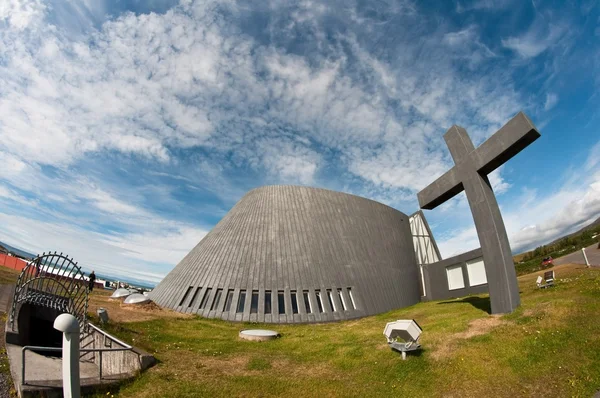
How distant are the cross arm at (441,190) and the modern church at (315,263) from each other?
6cm

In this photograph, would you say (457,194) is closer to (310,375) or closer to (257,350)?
(310,375)

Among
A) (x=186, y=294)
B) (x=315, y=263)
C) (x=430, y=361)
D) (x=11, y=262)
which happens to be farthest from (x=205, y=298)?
(x=11, y=262)

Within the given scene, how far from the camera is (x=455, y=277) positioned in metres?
26.5

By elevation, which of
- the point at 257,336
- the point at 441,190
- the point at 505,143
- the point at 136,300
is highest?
the point at 505,143

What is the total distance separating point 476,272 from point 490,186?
35.8 feet

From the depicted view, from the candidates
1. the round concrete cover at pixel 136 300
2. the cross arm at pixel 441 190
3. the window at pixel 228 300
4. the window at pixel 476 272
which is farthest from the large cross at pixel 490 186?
the round concrete cover at pixel 136 300

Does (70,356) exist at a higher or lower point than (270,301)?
higher

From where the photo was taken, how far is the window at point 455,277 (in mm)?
25798

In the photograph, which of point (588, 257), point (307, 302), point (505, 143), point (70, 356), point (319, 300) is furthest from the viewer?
point (588, 257)

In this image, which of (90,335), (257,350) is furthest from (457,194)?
(90,335)

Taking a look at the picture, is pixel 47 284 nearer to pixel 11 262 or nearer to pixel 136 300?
pixel 136 300

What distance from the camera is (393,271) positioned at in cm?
2973

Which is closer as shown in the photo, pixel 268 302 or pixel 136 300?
pixel 268 302

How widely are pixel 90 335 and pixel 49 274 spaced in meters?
3.05
